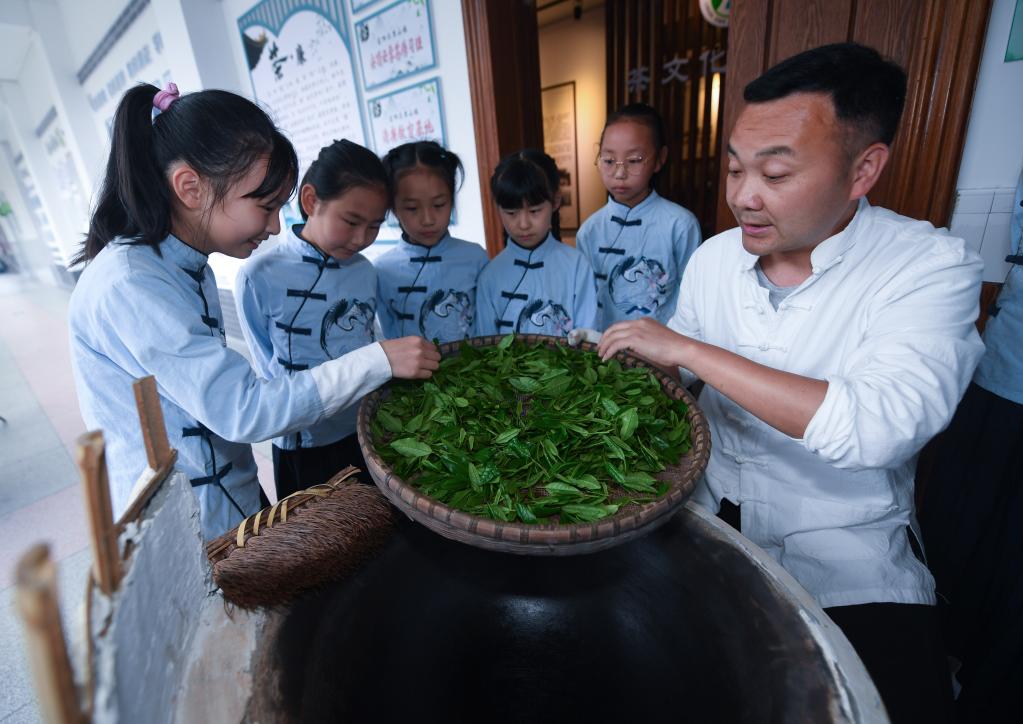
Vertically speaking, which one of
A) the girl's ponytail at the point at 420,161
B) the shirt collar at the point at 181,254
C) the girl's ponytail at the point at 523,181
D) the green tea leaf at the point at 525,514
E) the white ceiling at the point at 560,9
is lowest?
the green tea leaf at the point at 525,514

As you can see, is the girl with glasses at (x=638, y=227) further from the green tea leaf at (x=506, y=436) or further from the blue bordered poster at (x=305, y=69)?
the blue bordered poster at (x=305, y=69)

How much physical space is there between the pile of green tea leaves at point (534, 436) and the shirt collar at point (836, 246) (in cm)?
42

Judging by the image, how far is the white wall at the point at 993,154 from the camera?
138 centimetres

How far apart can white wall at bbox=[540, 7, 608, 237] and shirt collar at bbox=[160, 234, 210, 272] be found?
16.6 feet

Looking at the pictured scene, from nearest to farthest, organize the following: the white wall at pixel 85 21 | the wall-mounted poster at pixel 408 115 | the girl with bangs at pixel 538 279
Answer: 1. the girl with bangs at pixel 538 279
2. the wall-mounted poster at pixel 408 115
3. the white wall at pixel 85 21

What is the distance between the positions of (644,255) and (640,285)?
0.13 m

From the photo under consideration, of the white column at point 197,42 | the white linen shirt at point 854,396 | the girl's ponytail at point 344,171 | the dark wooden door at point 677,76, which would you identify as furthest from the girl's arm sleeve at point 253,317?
the dark wooden door at point 677,76

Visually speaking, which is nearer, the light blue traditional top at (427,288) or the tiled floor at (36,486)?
the tiled floor at (36,486)

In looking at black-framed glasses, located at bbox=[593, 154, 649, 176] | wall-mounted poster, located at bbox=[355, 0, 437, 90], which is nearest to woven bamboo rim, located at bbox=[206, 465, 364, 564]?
black-framed glasses, located at bbox=[593, 154, 649, 176]

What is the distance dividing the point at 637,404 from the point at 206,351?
0.85 metres

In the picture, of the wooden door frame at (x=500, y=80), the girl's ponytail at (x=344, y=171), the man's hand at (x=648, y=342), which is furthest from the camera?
the wooden door frame at (x=500, y=80)

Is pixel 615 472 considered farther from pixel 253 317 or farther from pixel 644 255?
pixel 644 255

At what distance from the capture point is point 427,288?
1.92 meters

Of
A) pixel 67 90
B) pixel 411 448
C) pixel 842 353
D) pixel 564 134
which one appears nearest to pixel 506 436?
pixel 411 448
